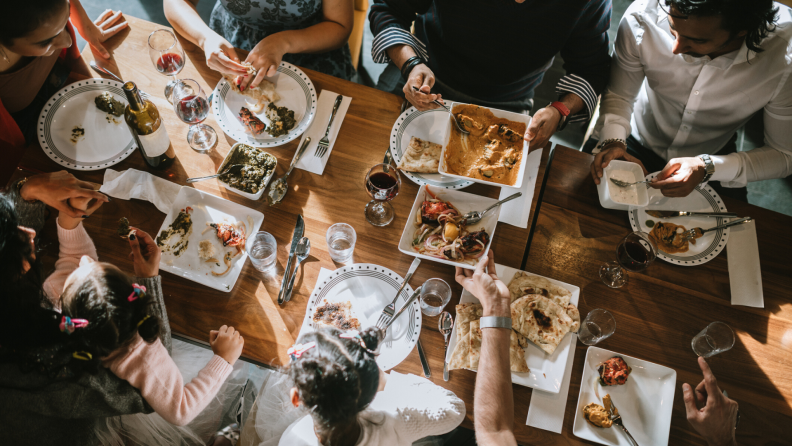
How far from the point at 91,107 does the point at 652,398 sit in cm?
273

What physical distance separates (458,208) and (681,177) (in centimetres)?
102

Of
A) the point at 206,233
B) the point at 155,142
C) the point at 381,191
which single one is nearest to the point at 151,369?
the point at 206,233

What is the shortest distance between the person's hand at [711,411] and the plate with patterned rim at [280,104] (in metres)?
1.94

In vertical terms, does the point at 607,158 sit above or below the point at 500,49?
below

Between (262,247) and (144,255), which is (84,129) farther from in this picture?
(262,247)

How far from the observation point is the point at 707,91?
207 centimetres

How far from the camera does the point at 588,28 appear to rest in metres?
2.10

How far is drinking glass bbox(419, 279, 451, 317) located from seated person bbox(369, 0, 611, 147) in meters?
0.77

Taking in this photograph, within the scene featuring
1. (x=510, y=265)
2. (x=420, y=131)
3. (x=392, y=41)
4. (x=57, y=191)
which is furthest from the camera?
(x=392, y=41)

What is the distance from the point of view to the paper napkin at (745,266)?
175cm

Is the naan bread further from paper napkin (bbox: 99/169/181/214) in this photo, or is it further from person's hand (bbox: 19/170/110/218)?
person's hand (bbox: 19/170/110/218)

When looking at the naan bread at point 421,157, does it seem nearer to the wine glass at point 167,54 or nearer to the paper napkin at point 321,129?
the paper napkin at point 321,129

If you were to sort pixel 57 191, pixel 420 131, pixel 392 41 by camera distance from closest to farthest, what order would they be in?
pixel 57 191 < pixel 420 131 < pixel 392 41

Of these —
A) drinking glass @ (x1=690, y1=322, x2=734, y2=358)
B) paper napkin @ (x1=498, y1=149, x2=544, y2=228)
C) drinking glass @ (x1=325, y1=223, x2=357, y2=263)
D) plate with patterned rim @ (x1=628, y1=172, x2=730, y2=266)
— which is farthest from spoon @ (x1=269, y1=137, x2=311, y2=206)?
drinking glass @ (x1=690, y1=322, x2=734, y2=358)
